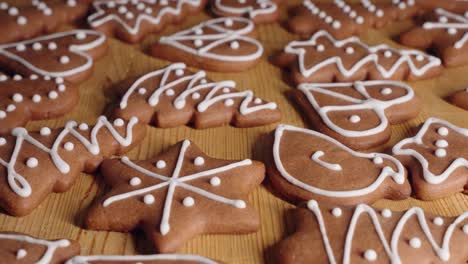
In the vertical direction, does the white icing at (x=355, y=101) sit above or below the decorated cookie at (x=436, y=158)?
above

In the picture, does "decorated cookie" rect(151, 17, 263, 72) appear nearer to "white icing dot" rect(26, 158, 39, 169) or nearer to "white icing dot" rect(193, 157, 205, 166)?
"white icing dot" rect(193, 157, 205, 166)

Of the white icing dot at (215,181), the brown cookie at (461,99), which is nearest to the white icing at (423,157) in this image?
the brown cookie at (461,99)

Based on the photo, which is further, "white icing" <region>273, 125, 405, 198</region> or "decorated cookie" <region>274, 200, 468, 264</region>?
"white icing" <region>273, 125, 405, 198</region>

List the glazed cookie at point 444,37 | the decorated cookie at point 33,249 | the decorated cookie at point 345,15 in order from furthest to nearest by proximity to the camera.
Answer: the decorated cookie at point 345,15 → the glazed cookie at point 444,37 → the decorated cookie at point 33,249

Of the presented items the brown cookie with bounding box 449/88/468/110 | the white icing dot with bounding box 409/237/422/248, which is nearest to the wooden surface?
the brown cookie with bounding box 449/88/468/110

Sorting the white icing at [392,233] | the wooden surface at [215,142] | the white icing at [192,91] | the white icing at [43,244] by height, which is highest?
the white icing at [192,91]

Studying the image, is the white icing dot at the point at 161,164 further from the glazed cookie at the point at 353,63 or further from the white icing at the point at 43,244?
the glazed cookie at the point at 353,63
